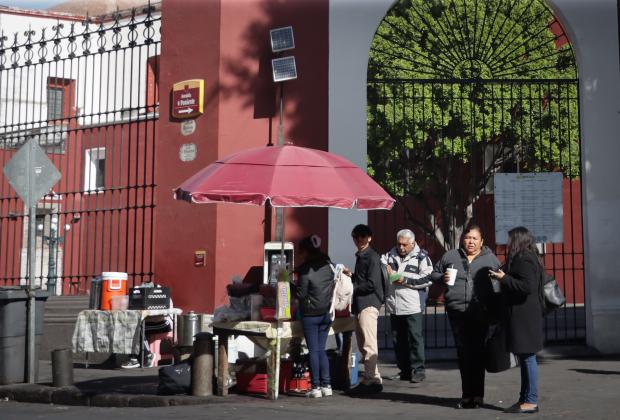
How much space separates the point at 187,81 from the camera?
13055 mm

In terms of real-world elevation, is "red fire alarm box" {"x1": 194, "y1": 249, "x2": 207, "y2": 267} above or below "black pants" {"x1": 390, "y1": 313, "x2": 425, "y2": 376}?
above

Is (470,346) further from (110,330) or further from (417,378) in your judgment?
(110,330)

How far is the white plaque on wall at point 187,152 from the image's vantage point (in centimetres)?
1305

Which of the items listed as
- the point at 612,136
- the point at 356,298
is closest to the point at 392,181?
the point at 612,136

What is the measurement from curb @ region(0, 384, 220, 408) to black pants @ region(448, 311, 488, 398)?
7.83 ft

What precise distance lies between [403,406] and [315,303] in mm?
1291

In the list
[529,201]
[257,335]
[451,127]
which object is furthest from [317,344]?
[451,127]

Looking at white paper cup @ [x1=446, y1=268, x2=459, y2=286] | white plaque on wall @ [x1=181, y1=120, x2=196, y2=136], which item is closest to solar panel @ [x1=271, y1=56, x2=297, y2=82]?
white plaque on wall @ [x1=181, y1=120, x2=196, y2=136]

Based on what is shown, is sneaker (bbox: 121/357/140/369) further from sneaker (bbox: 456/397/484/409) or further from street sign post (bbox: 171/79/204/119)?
sneaker (bbox: 456/397/484/409)

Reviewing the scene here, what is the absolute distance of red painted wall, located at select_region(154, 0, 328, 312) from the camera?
1274 cm

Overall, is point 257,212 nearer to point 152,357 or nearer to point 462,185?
point 152,357

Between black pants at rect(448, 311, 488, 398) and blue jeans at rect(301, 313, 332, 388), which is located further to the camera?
blue jeans at rect(301, 313, 332, 388)

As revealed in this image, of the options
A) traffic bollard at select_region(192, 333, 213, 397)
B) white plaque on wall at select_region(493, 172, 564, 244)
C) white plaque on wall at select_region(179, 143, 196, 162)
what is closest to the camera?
traffic bollard at select_region(192, 333, 213, 397)

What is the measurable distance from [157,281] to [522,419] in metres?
6.52
